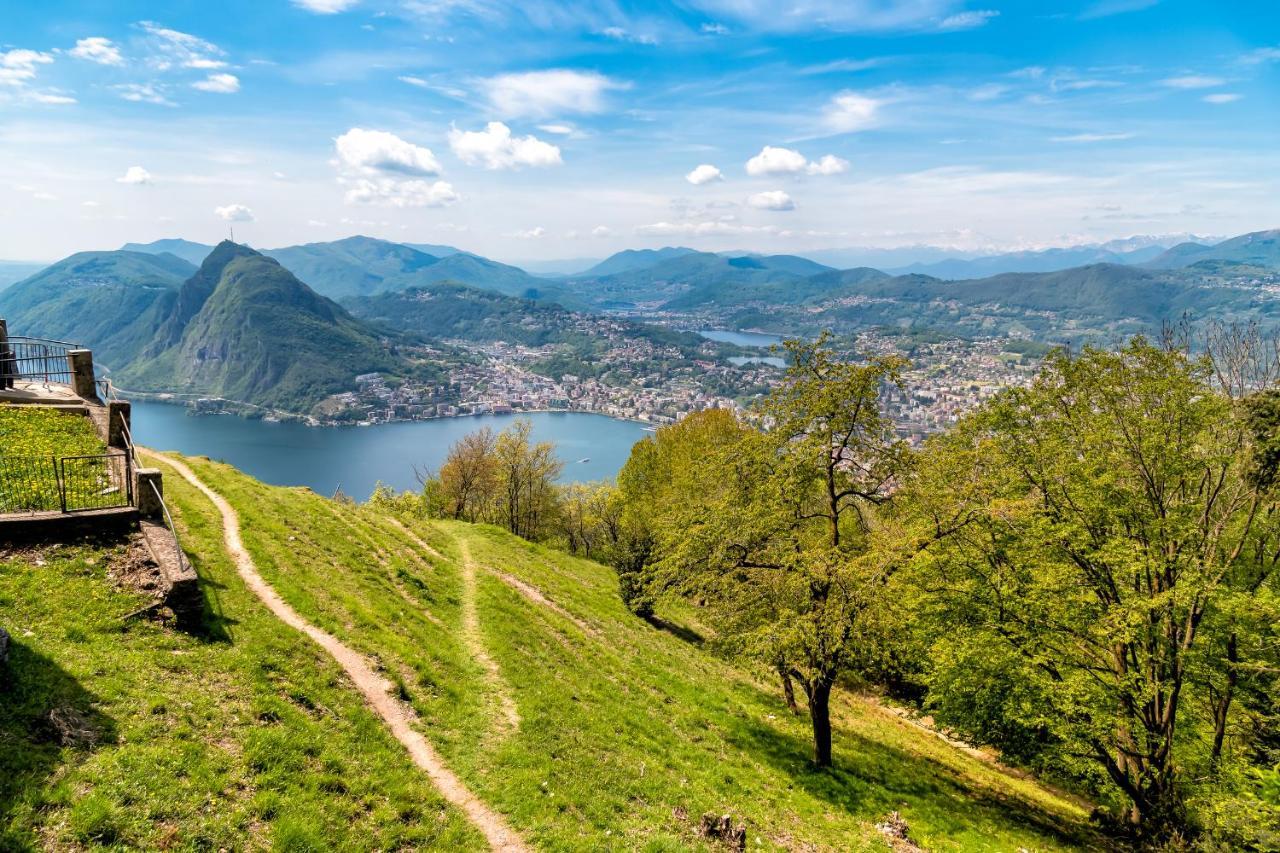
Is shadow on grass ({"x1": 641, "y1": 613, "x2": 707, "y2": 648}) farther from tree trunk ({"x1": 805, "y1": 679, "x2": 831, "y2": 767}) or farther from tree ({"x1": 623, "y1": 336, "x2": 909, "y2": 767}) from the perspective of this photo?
tree trunk ({"x1": 805, "y1": 679, "x2": 831, "y2": 767})

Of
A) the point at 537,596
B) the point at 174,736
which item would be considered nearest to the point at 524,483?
the point at 537,596

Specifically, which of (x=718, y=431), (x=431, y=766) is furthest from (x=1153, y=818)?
(x=718, y=431)

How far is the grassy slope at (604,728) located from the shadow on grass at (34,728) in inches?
258

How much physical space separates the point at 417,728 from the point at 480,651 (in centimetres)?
566

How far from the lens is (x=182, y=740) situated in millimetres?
10531

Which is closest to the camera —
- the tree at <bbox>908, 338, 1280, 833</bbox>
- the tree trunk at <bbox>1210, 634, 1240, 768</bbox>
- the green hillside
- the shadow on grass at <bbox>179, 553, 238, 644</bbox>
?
the green hillside

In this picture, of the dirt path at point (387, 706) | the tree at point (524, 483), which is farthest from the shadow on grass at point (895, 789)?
the tree at point (524, 483)

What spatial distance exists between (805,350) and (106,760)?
19318 millimetres

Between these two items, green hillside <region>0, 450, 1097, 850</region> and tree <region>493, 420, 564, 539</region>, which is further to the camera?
tree <region>493, 420, 564, 539</region>

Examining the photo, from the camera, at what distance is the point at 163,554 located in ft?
49.5

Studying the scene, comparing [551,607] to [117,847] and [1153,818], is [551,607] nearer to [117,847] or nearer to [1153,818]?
[117,847]

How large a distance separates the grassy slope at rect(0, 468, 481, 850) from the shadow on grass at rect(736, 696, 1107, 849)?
38.7ft

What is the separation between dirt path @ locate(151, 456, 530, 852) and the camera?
11.7 meters

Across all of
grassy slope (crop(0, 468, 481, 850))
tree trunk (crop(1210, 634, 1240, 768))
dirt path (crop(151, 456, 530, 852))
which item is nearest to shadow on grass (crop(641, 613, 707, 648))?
dirt path (crop(151, 456, 530, 852))
